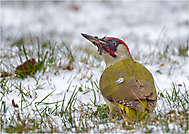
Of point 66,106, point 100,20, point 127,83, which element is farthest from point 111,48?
point 100,20

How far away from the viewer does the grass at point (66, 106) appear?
2.88 m

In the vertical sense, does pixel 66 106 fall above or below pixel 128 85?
below

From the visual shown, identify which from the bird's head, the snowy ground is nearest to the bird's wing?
the bird's head

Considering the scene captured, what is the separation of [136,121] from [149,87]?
0.36m

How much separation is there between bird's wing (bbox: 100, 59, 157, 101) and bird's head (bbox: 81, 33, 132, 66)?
178 mm

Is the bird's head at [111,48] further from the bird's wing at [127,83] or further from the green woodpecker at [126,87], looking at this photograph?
the bird's wing at [127,83]

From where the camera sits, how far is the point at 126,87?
2.97 m

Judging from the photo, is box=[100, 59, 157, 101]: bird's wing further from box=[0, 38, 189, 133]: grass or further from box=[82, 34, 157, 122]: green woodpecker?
box=[0, 38, 189, 133]: grass

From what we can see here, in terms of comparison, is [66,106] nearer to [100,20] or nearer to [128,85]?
[128,85]

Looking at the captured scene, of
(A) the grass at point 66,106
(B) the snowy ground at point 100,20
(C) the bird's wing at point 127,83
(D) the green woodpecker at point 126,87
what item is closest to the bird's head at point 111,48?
(D) the green woodpecker at point 126,87

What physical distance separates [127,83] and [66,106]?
84 centimetres

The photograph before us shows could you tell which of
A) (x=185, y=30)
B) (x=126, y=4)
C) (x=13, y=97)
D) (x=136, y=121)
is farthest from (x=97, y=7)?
(x=136, y=121)

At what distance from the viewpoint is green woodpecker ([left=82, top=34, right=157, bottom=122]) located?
9.45 ft

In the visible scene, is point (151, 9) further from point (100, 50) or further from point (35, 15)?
point (100, 50)
